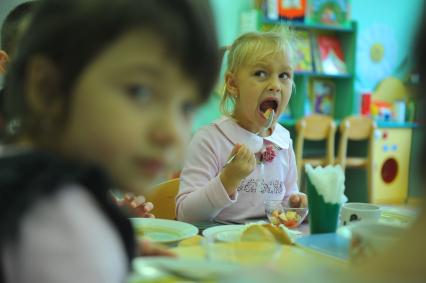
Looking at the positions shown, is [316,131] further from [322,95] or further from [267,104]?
[267,104]

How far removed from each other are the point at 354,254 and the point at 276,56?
990 millimetres

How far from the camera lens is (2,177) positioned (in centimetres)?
40

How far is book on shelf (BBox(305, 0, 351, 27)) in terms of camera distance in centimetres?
419

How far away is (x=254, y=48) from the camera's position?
58.7 inches

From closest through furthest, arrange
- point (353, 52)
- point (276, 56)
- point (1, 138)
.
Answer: point (1, 138) → point (276, 56) → point (353, 52)

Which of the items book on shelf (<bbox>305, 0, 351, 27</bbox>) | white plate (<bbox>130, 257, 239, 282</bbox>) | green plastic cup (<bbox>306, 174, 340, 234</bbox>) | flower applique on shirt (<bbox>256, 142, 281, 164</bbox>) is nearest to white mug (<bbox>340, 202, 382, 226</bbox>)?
green plastic cup (<bbox>306, 174, 340, 234</bbox>)

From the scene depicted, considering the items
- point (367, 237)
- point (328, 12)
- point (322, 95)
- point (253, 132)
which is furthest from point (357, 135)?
point (367, 237)

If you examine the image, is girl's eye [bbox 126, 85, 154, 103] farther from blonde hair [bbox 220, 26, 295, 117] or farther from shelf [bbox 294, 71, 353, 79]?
shelf [bbox 294, 71, 353, 79]

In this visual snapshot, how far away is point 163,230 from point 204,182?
45cm

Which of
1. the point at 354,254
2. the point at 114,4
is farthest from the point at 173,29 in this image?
the point at 354,254

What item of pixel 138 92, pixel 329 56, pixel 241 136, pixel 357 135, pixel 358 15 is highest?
pixel 358 15

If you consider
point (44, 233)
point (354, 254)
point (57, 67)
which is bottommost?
point (354, 254)

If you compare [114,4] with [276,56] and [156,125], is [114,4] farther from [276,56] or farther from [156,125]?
[276,56]

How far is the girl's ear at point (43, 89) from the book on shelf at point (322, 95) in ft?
13.4
